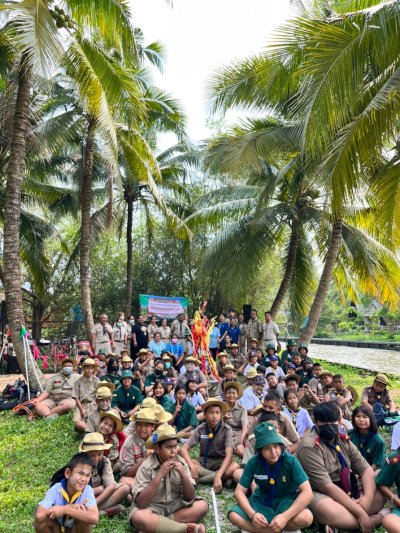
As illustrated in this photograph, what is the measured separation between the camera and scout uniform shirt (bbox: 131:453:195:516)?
182 inches

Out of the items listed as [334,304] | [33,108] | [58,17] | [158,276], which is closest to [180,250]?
[158,276]

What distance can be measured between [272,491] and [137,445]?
6.34 feet

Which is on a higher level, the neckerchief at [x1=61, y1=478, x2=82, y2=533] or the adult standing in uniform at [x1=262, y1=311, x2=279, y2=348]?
the adult standing in uniform at [x1=262, y1=311, x2=279, y2=348]

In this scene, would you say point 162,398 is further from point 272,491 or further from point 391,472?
point 391,472

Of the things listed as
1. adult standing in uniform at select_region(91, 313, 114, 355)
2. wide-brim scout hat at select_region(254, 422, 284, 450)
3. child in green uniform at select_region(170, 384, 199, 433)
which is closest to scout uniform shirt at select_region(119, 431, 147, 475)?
child in green uniform at select_region(170, 384, 199, 433)

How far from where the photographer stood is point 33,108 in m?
14.1

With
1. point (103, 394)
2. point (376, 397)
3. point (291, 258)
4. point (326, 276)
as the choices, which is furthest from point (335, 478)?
point (291, 258)

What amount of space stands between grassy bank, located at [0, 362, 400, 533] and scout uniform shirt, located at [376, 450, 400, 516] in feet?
4.89

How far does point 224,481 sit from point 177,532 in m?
1.55

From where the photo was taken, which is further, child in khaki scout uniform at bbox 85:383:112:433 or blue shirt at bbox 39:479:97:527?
child in khaki scout uniform at bbox 85:383:112:433

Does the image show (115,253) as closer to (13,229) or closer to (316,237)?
(316,237)

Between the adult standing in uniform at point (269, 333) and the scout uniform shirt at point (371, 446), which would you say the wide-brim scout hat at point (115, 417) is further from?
the adult standing in uniform at point (269, 333)

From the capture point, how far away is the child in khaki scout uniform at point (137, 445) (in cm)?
547

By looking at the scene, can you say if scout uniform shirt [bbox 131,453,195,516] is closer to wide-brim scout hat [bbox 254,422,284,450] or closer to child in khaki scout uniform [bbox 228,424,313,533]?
child in khaki scout uniform [bbox 228,424,313,533]
